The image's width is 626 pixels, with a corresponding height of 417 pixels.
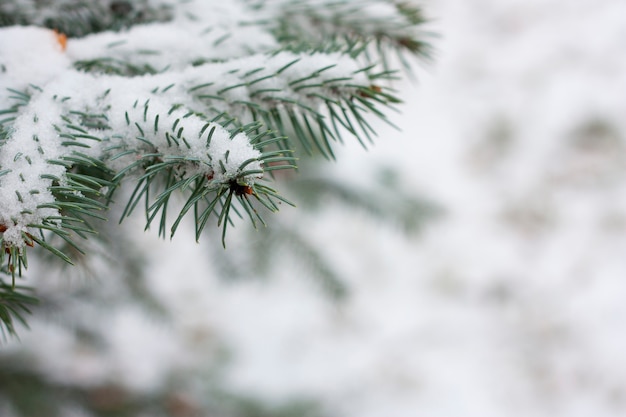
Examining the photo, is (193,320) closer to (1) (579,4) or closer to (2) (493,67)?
(2) (493,67)

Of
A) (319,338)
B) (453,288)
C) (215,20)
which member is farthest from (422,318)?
(215,20)

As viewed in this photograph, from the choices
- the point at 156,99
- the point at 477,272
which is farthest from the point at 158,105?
the point at 477,272

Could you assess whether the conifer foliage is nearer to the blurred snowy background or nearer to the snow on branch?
the snow on branch

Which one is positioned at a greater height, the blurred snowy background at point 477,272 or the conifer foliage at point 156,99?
the blurred snowy background at point 477,272

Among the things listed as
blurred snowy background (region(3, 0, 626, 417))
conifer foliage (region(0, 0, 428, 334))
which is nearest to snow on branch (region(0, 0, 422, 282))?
conifer foliage (region(0, 0, 428, 334))

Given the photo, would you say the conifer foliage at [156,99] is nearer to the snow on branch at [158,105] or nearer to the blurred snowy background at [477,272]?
the snow on branch at [158,105]

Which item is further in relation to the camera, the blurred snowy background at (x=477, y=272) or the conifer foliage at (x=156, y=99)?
the blurred snowy background at (x=477, y=272)

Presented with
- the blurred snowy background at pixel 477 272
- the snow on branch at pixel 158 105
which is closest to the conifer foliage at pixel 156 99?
the snow on branch at pixel 158 105
